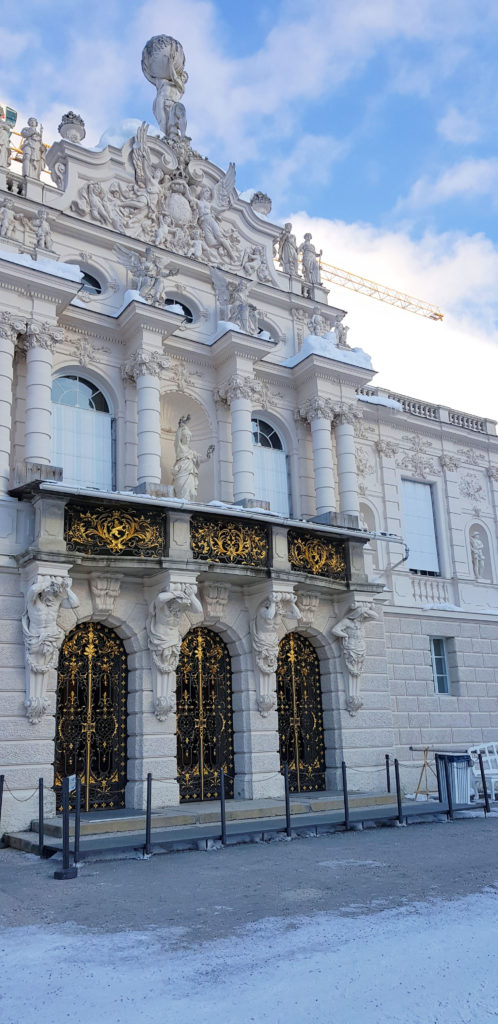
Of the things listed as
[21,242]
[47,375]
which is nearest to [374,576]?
[47,375]

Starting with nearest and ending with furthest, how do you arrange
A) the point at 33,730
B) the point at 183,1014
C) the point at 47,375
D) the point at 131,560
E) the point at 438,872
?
the point at 183,1014, the point at 438,872, the point at 33,730, the point at 131,560, the point at 47,375

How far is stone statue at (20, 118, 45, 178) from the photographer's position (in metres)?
21.4

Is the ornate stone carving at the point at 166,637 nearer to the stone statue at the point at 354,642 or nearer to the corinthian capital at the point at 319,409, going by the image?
the stone statue at the point at 354,642

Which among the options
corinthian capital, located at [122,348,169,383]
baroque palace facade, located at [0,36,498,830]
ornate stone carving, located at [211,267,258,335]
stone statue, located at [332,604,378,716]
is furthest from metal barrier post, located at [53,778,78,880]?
ornate stone carving, located at [211,267,258,335]

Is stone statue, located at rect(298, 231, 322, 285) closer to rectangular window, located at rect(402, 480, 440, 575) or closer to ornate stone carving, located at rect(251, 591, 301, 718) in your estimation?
rectangular window, located at rect(402, 480, 440, 575)

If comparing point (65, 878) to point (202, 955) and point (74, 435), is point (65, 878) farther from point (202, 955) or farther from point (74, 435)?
point (74, 435)

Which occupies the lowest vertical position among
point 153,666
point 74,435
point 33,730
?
point 33,730

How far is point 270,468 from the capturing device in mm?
23734

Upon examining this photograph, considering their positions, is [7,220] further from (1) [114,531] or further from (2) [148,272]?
(1) [114,531]

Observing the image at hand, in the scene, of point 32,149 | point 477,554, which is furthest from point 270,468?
point 32,149

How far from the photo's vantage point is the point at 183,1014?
5.91 meters

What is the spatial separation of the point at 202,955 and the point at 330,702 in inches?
561

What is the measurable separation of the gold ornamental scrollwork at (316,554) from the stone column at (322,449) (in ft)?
5.74

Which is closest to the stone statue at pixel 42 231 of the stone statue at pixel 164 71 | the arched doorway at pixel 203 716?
the stone statue at pixel 164 71
